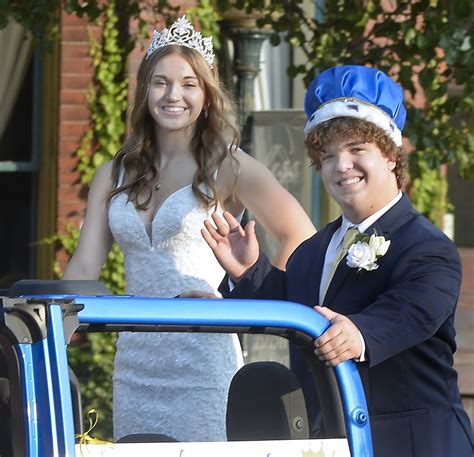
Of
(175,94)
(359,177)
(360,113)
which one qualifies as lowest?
(359,177)

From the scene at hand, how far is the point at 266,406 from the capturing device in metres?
3.04

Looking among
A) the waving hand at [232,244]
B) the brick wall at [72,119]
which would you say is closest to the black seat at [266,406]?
the waving hand at [232,244]

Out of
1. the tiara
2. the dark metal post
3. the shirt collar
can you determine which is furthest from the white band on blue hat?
the dark metal post

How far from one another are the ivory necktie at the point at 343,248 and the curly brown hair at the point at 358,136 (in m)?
0.20

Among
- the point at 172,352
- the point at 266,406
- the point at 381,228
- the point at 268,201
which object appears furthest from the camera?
the point at 268,201

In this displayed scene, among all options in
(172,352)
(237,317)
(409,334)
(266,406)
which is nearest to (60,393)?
(237,317)

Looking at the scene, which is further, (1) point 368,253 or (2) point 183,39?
(2) point 183,39

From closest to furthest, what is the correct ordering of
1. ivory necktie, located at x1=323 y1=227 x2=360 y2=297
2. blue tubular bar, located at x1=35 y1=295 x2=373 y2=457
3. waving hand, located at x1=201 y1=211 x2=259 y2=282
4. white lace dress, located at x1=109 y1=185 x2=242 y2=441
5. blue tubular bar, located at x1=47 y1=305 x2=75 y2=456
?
blue tubular bar, located at x1=47 y1=305 x2=75 y2=456 → blue tubular bar, located at x1=35 y1=295 x2=373 y2=457 → ivory necktie, located at x1=323 y1=227 x2=360 y2=297 → waving hand, located at x1=201 y1=211 x2=259 y2=282 → white lace dress, located at x1=109 y1=185 x2=242 y2=441

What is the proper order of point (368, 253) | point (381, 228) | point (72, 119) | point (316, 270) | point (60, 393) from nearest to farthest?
1. point (60, 393)
2. point (368, 253)
3. point (381, 228)
4. point (316, 270)
5. point (72, 119)

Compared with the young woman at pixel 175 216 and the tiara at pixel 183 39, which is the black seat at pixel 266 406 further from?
the tiara at pixel 183 39

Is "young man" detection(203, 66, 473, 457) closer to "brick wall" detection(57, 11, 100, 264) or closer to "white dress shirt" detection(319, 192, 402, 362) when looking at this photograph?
"white dress shirt" detection(319, 192, 402, 362)

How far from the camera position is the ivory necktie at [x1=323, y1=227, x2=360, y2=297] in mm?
3264

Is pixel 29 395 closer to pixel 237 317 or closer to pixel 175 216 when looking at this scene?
pixel 237 317

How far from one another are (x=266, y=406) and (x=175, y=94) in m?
1.37
